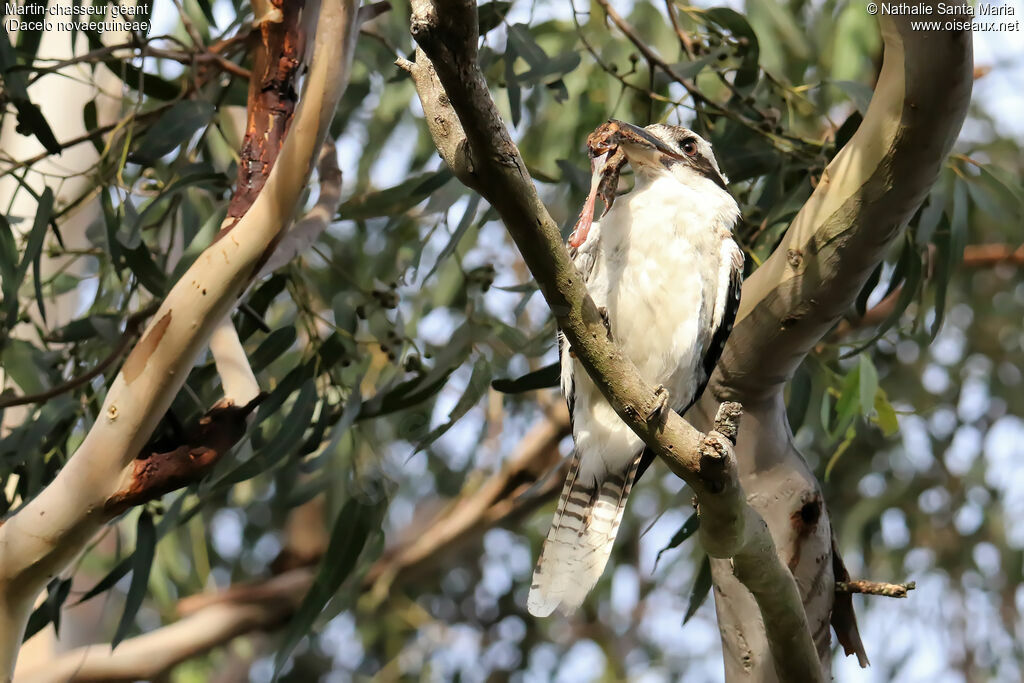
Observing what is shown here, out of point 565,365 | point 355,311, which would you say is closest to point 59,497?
point 355,311

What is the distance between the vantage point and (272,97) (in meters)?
2.15

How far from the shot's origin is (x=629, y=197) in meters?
2.37

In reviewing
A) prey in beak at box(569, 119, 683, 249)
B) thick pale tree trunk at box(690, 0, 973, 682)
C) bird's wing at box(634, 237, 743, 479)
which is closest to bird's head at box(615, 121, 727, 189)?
prey in beak at box(569, 119, 683, 249)

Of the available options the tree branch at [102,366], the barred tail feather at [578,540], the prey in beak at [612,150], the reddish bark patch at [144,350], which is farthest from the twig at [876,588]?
the tree branch at [102,366]

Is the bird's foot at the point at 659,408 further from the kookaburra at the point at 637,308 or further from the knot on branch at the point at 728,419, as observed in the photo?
the kookaburra at the point at 637,308

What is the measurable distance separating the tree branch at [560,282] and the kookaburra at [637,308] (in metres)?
0.54

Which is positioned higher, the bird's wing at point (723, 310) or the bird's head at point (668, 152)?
the bird's head at point (668, 152)

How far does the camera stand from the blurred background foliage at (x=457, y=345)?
7.72 ft

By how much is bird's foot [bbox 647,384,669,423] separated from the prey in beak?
0.64 meters

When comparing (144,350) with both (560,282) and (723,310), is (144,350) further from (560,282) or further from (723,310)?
(723,310)

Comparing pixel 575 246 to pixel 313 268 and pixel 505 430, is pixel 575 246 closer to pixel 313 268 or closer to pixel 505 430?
pixel 313 268

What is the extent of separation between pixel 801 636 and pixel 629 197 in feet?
3.25

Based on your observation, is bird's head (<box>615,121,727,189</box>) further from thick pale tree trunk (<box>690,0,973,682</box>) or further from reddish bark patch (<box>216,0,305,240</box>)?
reddish bark patch (<box>216,0,305,240</box>)

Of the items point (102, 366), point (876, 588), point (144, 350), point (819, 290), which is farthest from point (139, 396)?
point (876, 588)
